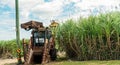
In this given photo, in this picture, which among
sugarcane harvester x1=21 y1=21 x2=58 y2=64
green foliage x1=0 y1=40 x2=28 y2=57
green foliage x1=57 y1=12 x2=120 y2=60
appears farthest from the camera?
green foliage x1=0 y1=40 x2=28 y2=57

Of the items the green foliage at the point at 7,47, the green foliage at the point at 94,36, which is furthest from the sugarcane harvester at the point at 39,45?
the green foliage at the point at 7,47

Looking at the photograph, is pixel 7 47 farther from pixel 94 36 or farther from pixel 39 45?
pixel 94 36

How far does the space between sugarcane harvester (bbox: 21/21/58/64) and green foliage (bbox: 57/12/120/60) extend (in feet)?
3.63

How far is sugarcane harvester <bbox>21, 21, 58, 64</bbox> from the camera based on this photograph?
704 inches

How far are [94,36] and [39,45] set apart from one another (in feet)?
13.5

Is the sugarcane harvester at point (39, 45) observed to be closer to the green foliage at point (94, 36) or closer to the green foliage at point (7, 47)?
the green foliage at point (94, 36)

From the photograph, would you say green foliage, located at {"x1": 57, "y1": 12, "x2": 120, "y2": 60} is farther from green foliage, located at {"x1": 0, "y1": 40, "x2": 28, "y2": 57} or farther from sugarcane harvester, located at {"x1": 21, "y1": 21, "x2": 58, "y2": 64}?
green foliage, located at {"x1": 0, "y1": 40, "x2": 28, "y2": 57}

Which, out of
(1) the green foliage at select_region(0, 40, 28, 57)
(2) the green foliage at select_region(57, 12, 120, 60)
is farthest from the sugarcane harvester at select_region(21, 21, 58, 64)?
(1) the green foliage at select_region(0, 40, 28, 57)

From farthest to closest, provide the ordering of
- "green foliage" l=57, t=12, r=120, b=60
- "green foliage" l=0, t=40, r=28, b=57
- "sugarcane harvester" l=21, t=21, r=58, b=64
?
1. "green foliage" l=0, t=40, r=28, b=57
2. "sugarcane harvester" l=21, t=21, r=58, b=64
3. "green foliage" l=57, t=12, r=120, b=60

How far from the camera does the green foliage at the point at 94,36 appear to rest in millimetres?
16438

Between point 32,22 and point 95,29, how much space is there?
4.06m

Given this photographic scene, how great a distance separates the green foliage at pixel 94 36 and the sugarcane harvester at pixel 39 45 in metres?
1.11

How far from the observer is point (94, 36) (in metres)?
16.8

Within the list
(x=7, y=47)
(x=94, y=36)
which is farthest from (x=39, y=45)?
(x=7, y=47)
